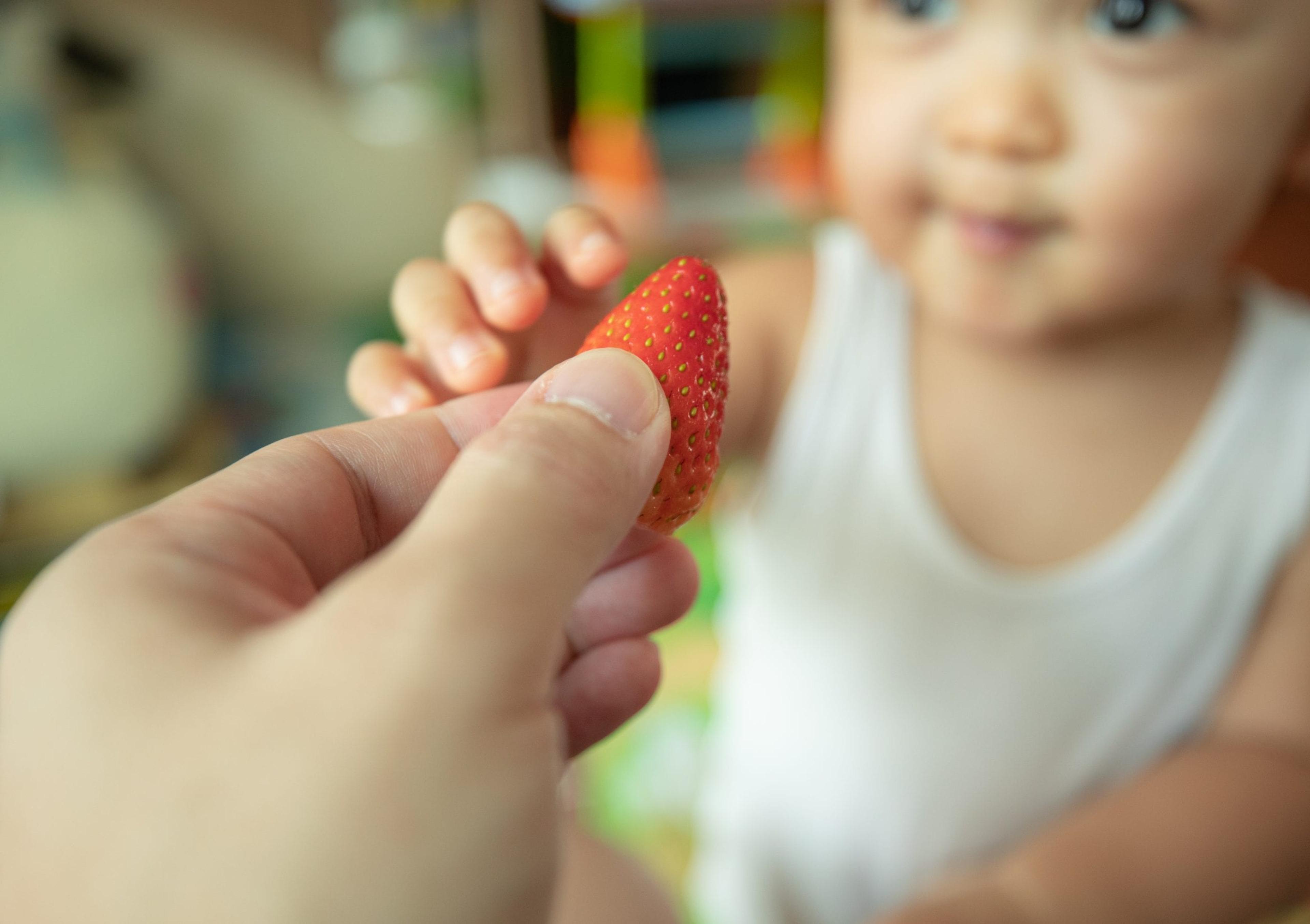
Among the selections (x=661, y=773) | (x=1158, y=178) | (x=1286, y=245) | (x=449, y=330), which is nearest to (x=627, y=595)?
(x=449, y=330)

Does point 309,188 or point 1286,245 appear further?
point 309,188

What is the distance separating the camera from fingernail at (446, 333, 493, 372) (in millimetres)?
407

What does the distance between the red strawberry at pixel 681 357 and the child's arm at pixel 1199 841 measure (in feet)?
1.19

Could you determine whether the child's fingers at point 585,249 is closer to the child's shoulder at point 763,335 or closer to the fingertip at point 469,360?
the fingertip at point 469,360

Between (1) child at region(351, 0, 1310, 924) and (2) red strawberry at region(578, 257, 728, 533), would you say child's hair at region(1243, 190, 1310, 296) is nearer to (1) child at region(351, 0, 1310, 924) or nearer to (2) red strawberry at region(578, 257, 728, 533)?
(1) child at region(351, 0, 1310, 924)

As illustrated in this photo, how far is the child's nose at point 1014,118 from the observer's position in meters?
0.49

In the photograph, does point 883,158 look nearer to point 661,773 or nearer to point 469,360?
point 469,360

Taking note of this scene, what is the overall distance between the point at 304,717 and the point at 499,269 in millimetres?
273

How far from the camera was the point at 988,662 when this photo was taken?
2.29 feet

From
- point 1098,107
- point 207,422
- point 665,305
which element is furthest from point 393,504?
point 207,422

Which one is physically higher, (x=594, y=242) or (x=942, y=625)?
(x=594, y=242)

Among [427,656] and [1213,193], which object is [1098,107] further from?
[427,656]

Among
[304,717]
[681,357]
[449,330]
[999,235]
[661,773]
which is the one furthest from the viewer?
[661,773]

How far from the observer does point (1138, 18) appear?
0.49 meters
